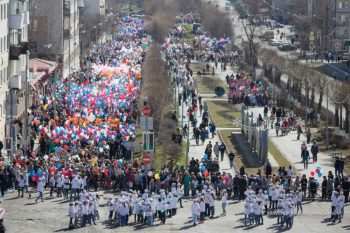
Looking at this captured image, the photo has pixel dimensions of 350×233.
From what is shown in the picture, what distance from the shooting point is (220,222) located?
56.8 metres

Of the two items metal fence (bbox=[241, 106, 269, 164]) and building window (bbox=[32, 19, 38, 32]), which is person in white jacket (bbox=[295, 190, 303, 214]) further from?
building window (bbox=[32, 19, 38, 32])

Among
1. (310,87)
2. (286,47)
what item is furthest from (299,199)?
(286,47)

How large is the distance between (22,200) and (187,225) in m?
8.79

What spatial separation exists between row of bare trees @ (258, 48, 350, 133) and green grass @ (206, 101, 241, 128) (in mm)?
3812

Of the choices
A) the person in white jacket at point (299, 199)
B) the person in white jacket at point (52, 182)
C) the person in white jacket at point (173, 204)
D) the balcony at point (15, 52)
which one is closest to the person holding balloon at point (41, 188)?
the person in white jacket at point (52, 182)

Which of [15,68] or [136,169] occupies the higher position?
[15,68]

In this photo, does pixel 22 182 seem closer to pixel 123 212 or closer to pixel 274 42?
pixel 123 212

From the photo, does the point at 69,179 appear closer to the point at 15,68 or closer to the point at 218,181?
the point at 218,181

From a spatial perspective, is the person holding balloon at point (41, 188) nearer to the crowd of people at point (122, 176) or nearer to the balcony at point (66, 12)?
the crowd of people at point (122, 176)

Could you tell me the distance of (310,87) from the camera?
322 feet

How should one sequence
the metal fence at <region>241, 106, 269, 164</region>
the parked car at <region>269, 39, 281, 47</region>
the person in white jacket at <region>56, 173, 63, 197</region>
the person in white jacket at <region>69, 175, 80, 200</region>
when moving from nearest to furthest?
the person in white jacket at <region>69, 175, 80, 200</region>, the person in white jacket at <region>56, 173, 63, 197</region>, the metal fence at <region>241, 106, 269, 164</region>, the parked car at <region>269, 39, 281, 47</region>

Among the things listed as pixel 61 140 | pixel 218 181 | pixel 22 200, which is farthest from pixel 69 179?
pixel 61 140

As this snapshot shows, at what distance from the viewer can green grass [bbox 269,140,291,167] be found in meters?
72.8

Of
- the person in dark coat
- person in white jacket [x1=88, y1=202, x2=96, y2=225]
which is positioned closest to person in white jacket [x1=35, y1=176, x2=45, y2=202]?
person in white jacket [x1=88, y1=202, x2=96, y2=225]
